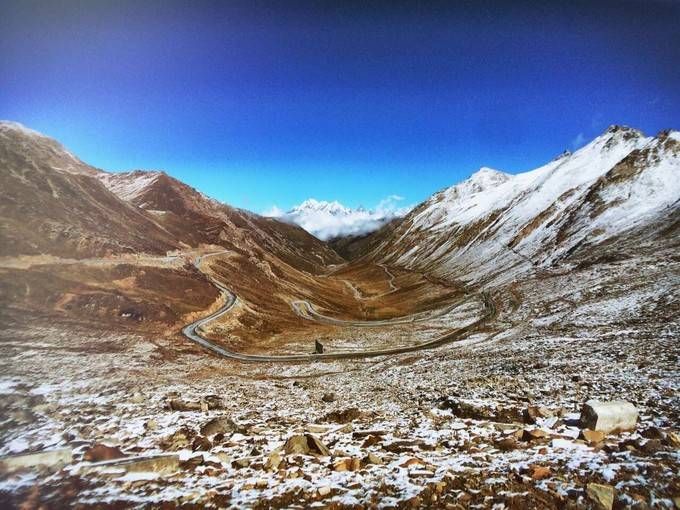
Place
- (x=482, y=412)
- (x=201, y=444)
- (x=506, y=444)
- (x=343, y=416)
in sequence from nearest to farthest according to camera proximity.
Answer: (x=506, y=444) → (x=201, y=444) → (x=482, y=412) → (x=343, y=416)

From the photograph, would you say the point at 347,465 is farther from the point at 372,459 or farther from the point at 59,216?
the point at 59,216

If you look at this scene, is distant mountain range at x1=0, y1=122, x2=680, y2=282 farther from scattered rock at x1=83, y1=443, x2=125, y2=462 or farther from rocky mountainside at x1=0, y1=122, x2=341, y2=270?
scattered rock at x1=83, y1=443, x2=125, y2=462

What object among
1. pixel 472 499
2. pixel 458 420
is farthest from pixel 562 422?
pixel 472 499

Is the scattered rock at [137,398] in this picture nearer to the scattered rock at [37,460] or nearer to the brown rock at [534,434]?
the scattered rock at [37,460]

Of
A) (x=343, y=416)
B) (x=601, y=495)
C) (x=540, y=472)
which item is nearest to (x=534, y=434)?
(x=540, y=472)

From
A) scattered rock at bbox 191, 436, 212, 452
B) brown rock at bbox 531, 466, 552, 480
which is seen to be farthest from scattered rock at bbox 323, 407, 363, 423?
brown rock at bbox 531, 466, 552, 480

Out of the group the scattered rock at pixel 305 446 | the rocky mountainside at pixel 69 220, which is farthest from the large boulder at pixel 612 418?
the rocky mountainside at pixel 69 220
